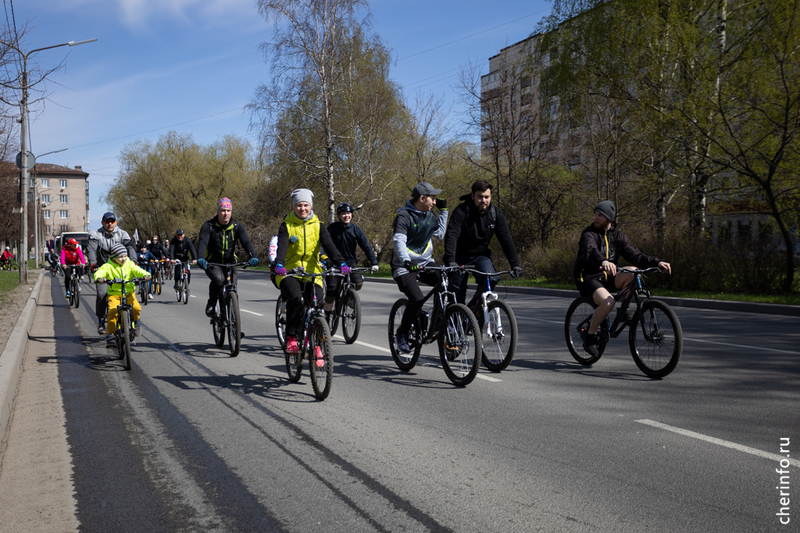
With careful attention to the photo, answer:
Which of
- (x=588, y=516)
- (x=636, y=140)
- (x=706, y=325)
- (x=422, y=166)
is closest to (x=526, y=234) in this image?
(x=636, y=140)

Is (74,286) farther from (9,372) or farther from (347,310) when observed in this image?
(9,372)

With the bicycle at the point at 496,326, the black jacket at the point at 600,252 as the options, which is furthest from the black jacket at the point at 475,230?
the black jacket at the point at 600,252

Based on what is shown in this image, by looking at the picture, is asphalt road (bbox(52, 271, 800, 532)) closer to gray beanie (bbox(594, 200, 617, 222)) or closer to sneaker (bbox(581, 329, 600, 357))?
sneaker (bbox(581, 329, 600, 357))

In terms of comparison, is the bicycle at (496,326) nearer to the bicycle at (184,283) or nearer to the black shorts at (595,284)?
the black shorts at (595,284)

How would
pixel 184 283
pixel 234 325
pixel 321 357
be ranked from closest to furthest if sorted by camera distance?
pixel 321 357 < pixel 234 325 < pixel 184 283

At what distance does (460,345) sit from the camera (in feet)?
22.2

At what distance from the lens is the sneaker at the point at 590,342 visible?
24.7 feet

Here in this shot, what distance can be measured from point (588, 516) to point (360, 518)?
1127mm

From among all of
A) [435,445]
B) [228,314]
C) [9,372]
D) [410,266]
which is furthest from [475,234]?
[9,372]

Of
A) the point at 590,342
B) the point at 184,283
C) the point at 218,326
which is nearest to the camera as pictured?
the point at 590,342

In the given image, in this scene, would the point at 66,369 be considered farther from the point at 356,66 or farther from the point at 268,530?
the point at 356,66

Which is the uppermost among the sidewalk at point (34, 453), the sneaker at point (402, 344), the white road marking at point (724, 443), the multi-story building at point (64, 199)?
the multi-story building at point (64, 199)

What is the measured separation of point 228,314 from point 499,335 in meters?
3.87

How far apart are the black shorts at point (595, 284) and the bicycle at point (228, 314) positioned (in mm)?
4084
